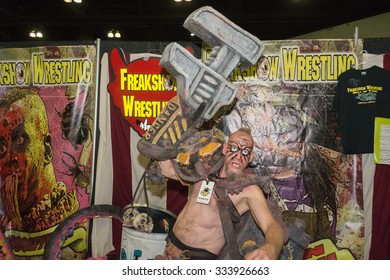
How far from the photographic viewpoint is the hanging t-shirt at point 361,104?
3770mm

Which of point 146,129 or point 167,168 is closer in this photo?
point 167,168

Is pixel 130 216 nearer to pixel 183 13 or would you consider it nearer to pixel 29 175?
pixel 29 175

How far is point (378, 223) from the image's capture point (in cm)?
386

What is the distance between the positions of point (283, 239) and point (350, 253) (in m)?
1.76

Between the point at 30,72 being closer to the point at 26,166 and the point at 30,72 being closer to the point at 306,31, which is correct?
the point at 26,166

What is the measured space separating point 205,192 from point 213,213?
0.45 feet

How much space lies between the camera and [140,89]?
160 inches

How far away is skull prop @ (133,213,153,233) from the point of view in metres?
2.98

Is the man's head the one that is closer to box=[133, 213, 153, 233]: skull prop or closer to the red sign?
box=[133, 213, 153, 233]: skull prop

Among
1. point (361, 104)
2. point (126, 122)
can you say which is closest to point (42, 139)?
point (126, 122)

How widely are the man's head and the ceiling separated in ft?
14.8

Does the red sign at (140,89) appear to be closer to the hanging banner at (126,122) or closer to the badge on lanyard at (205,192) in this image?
the hanging banner at (126,122)

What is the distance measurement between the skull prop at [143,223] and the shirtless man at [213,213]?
39 cm
